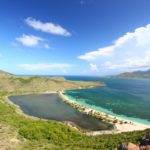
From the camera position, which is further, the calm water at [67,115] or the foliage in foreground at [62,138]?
the calm water at [67,115]

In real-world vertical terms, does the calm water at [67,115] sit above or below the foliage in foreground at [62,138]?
below

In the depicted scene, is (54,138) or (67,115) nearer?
(54,138)

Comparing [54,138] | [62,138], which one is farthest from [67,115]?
[54,138]

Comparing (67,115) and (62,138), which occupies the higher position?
(62,138)

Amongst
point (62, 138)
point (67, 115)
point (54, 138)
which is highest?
point (54, 138)

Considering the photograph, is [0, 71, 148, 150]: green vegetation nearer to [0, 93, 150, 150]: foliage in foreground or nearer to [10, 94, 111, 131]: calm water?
[0, 93, 150, 150]: foliage in foreground

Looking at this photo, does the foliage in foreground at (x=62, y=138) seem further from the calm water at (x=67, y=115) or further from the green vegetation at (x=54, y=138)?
the calm water at (x=67, y=115)

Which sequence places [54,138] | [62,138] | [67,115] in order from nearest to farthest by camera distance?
[54,138], [62,138], [67,115]

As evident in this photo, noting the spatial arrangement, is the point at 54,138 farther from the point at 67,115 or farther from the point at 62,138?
the point at 67,115

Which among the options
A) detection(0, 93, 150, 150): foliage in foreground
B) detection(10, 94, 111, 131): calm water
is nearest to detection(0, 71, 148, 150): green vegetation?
detection(0, 93, 150, 150): foliage in foreground

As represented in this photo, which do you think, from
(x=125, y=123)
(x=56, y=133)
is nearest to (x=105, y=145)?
(x=56, y=133)

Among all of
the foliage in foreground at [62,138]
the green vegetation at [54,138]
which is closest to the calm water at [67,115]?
the foliage in foreground at [62,138]
